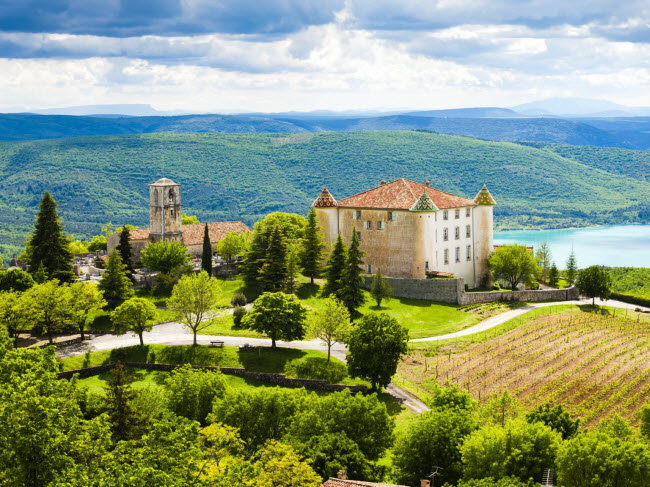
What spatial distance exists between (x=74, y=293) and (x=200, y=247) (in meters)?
23.0

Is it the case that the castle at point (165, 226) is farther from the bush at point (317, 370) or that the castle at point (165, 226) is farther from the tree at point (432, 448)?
the tree at point (432, 448)

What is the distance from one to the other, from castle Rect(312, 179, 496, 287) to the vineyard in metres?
11.0

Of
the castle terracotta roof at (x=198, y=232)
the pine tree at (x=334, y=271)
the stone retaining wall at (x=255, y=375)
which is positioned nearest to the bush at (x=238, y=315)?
the pine tree at (x=334, y=271)

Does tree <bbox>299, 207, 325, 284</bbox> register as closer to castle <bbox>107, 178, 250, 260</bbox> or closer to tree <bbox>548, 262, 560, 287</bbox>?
castle <bbox>107, 178, 250, 260</bbox>

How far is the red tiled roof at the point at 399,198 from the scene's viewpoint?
224ft

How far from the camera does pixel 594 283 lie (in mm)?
64250

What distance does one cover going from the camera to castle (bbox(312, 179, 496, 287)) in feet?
218

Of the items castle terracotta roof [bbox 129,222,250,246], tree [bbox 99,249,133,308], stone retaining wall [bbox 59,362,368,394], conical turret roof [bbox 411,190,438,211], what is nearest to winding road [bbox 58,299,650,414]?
stone retaining wall [bbox 59,362,368,394]

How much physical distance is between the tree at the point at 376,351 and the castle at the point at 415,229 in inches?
771

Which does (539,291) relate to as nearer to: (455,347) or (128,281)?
(455,347)

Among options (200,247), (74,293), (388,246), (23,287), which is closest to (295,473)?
(74,293)

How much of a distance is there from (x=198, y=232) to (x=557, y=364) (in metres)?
40.4

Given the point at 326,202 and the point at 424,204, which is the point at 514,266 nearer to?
the point at 424,204

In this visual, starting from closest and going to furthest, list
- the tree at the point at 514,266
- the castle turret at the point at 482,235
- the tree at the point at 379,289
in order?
the tree at the point at 379,289
the tree at the point at 514,266
the castle turret at the point at 482,235
